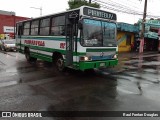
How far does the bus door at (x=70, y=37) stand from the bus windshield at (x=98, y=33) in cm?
60

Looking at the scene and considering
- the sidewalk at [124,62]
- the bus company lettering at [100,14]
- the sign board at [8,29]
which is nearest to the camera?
the bus company lettering at [100,14]

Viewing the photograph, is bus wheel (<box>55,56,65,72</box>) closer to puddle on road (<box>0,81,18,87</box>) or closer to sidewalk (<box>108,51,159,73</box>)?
puddle on road (<box>0,81,18,87</box>)

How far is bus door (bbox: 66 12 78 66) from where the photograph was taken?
32.6 ft

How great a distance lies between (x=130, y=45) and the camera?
3105 cm

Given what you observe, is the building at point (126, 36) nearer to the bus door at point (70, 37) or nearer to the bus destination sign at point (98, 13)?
the bus destination sign at point (98, 13)

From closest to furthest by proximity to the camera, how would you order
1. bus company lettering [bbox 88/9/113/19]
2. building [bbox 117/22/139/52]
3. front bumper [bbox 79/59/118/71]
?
front bumper [bbox 79/59/118/71] → bus company lettering [bbox 88/9/113/19] → building [bbox 117/22/139/52]

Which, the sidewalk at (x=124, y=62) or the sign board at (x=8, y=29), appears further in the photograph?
the sign board at (x=8, y=29)

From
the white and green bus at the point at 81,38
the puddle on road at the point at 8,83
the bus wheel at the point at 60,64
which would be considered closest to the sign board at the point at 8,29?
the white and green bus at the point at 81,38

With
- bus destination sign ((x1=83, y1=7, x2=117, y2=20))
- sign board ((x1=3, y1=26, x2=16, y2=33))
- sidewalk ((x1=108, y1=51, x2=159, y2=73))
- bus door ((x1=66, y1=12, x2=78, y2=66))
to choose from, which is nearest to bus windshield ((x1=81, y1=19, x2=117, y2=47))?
bus destination sign ((x1=83, y1=7, x2=117, y2=20))

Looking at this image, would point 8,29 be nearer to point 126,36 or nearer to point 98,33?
point 126,36

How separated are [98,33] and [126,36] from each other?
A: 20916 millimetres

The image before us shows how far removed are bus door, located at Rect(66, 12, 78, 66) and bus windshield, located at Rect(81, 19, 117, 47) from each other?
23.6 inches

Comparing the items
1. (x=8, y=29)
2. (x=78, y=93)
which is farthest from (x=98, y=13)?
(x=8, y=29)

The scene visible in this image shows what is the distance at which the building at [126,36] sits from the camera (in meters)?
28.4
